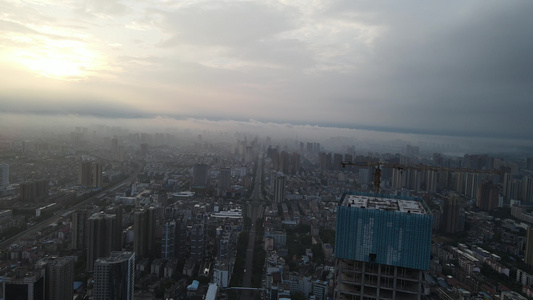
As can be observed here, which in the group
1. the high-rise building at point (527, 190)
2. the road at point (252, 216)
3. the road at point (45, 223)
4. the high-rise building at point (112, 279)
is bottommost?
the road at point (252, 216)

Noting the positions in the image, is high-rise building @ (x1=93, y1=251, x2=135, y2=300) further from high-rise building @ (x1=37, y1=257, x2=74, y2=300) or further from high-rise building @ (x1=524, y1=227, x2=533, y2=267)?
high-rise building @ (x1=524, y1=227, x2=533, y2=267)

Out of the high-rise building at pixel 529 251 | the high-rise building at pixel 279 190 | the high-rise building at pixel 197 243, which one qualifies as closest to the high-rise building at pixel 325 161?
the high-rise building at pixel 279 190

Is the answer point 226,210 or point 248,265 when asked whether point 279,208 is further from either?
point 248,265

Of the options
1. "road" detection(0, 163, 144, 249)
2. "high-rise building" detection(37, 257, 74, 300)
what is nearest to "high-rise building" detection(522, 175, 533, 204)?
"high-rise building" detection(37, 257, 74, 300)

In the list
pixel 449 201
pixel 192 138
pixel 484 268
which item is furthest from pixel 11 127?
pixel 192 138

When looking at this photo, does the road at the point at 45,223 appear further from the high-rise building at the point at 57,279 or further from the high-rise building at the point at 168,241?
the high-rise building at the point at 168,241
